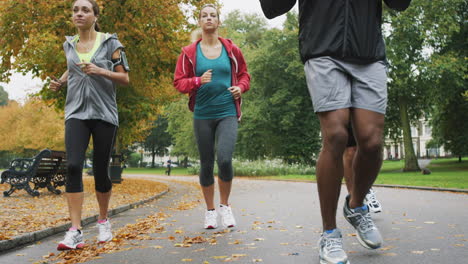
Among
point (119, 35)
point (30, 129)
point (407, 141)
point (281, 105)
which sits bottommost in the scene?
point (407, 141)

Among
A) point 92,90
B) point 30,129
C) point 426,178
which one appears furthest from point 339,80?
point 30,129

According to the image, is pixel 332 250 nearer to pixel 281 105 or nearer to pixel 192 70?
pixel 192 70

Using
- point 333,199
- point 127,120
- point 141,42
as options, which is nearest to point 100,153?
point 333,199

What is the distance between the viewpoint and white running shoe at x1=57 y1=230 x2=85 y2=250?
4008 millimetres

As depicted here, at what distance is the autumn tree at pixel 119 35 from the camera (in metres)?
12.4

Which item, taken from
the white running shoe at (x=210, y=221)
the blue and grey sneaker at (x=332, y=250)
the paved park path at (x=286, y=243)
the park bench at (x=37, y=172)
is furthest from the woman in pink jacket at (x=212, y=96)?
the park bench at (x=37, y=172)

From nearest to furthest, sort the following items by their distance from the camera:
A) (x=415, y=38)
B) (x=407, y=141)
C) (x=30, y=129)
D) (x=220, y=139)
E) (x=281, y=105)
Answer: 1. (x=220, y=139)
2. (x=415, y=38)
3. (x=407, y=141)
4. (x=281, y=105)
5. (x=30, y=129)

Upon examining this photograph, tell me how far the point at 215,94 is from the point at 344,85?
2138 millimetres

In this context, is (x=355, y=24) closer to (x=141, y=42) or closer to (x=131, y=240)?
(x=131, y=240)

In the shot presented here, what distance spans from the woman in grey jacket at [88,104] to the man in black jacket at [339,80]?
2.00m

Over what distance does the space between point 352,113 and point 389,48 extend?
2483 cm

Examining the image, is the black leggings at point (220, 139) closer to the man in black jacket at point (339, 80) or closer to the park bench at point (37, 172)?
the man in black jacket at point (339, 80)

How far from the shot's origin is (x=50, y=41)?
1177 cm

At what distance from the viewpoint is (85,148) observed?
13.9ft
